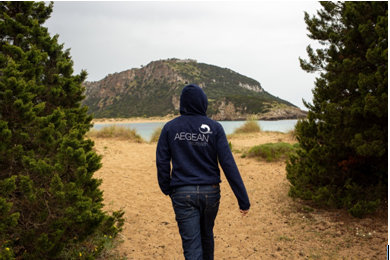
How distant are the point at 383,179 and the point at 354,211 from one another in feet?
2.81

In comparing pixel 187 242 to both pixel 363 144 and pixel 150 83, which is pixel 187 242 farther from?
pixel 150 83

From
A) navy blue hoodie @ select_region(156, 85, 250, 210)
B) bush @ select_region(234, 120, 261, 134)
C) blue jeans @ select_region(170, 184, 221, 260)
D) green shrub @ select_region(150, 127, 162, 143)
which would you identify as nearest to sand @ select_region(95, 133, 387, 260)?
blue jeans @ select_region(170, 184, 221, 260)

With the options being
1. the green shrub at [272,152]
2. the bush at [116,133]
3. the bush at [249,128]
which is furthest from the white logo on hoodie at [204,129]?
the bush at [249,128]

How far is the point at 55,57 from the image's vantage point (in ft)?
13.5

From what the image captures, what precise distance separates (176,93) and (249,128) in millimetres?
68500

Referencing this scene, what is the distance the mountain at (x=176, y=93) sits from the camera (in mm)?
67938

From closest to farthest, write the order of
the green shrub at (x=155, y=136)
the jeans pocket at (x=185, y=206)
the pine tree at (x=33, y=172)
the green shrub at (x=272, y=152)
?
the jeans pocket at (x=185, y=206), the pine tree at (x=33, y=172), the green shrub at (x=272, y=152), the green shrub at (x=155, y=136)

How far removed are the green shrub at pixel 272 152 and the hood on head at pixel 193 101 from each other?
8914 millimetres

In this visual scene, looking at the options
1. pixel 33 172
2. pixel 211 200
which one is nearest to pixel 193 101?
pixel 211 200

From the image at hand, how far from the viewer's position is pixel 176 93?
289 ft

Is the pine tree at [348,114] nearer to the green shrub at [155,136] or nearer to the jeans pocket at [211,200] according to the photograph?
the jeans pocket at [211,200]

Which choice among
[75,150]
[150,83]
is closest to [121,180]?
[75,150]

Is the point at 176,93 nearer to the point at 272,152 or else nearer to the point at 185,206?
the point at 272,152

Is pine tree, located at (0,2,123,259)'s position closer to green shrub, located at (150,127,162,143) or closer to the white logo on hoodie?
the white logo on hoodie
